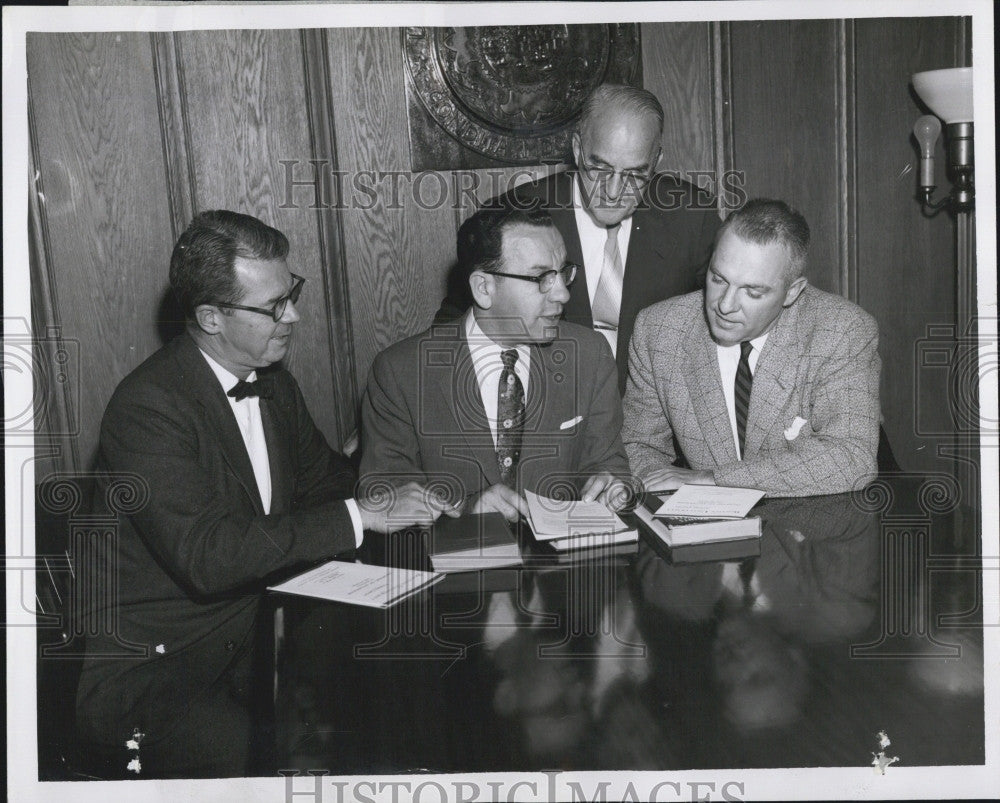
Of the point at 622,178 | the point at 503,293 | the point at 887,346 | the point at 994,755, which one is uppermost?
the point at 622,178

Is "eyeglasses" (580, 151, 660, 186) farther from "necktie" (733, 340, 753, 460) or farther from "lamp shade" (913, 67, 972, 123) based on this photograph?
"lamp shade" (913, 67, 972, 123)

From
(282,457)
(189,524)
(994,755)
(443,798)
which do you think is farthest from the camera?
(282,457)

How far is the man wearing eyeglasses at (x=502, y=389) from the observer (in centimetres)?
274

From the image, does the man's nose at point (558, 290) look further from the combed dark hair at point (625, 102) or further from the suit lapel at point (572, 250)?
the combed dark hair at point (625, 102)

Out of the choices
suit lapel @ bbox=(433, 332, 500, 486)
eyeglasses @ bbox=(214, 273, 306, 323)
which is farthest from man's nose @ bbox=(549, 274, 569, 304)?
eyeglasses @ bbox=(214, 273, 306, 323)

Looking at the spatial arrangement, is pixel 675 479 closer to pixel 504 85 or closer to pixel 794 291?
pixel 794 291

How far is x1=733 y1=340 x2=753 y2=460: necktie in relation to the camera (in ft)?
9.75

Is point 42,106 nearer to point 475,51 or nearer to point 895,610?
point 475,51

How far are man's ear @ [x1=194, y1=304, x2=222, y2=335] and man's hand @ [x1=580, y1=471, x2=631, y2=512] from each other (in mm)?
1138

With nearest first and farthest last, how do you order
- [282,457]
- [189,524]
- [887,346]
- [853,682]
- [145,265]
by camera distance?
[853,682]
[189,524]
[282,457]
[145,265]
[887,346]

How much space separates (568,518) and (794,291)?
1231 mm

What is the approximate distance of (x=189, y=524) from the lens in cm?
214

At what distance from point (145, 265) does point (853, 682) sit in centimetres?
299

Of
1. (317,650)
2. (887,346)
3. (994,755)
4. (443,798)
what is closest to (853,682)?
(994,755)
